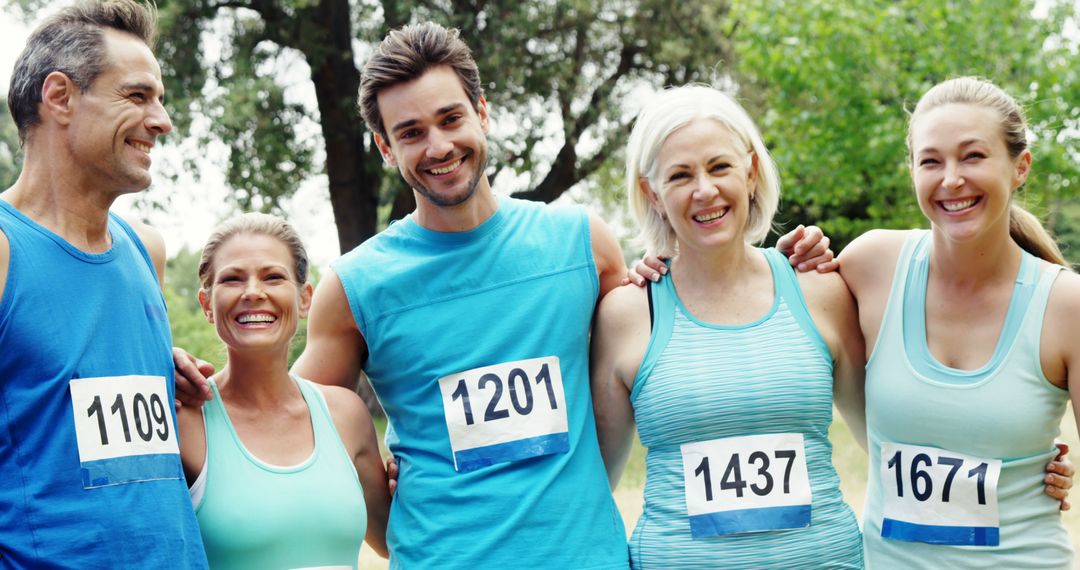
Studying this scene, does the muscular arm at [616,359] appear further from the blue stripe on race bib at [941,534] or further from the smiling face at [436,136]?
the blue stripe on race bib at [941,534]

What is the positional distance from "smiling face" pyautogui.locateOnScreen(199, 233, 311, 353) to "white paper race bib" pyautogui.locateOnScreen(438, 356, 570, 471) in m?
0.52

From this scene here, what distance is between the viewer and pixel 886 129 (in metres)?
12.4

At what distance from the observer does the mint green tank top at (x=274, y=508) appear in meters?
2.79

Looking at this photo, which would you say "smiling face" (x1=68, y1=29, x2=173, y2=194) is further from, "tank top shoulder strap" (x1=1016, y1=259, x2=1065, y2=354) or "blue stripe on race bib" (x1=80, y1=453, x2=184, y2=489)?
"tank top shoulder strap" (x1=1016, y1=259, x2=1065, y2=354)

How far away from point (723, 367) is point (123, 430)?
1.52 metres

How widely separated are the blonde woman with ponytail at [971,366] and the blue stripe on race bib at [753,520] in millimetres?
305

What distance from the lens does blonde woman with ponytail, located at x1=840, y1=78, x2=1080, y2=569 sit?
9.14 ft

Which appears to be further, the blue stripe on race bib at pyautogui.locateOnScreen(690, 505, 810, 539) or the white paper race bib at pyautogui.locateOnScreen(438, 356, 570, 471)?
the white paper race bib at pyautogui.locateOnScreen(438, 356, 570, 471)

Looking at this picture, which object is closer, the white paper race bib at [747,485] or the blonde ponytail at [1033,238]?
the white paper race bib at [747,485]

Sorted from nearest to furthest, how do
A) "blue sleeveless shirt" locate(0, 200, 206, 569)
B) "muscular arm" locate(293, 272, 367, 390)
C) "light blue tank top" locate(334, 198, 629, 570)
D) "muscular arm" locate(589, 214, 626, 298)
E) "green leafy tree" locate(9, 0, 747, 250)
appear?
"blue sleeveless shirt" locate(0, 200, 206, 569) < "light blue tank top" locate(334, 198, 629, 570) < "muscular arm" locate(293, 272, 367, 390) < "muscular arm" locate(589, 214, 626, 298) < "green leafy tree" locate(9, 0, 747, 250)

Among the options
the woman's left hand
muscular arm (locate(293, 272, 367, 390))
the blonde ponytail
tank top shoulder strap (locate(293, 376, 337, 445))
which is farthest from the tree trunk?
the woman's left hand

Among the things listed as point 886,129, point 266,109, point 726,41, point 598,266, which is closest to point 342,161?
point 266,109

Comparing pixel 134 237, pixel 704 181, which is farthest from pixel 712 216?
pixel 134 237

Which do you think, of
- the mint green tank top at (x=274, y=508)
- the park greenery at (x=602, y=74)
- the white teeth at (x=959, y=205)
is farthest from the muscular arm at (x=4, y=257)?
the park greenery at (x=602, y=74)
